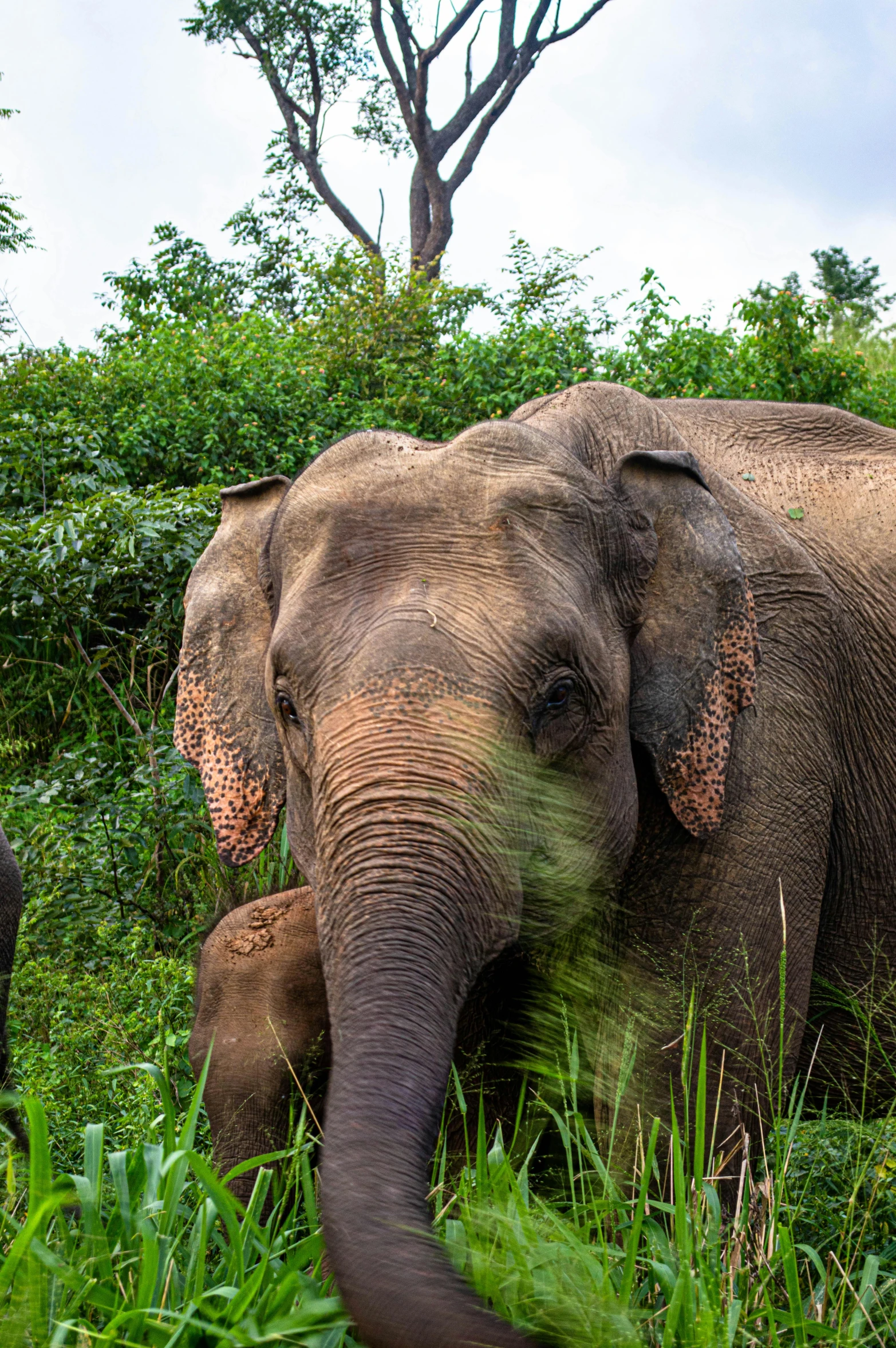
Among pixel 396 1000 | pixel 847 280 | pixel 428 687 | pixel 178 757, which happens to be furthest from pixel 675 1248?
pixel 847 280

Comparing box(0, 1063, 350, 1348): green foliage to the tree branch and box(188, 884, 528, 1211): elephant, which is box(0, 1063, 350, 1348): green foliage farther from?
the tree branch

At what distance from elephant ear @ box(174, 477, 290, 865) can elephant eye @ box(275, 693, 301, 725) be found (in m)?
0.36

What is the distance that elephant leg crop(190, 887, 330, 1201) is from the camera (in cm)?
303

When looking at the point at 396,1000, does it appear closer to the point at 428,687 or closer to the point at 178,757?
the point at 428,687

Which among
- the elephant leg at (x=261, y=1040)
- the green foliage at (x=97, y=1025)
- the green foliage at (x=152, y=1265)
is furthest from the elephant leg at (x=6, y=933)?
the green foliage at (x=152, y=1265)

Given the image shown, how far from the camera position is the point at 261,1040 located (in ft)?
10.00

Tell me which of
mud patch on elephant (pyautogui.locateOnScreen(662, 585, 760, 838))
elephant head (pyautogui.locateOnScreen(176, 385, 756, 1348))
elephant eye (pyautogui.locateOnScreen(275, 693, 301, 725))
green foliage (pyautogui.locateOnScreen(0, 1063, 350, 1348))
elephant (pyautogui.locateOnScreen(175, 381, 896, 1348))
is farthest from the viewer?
mud patch on elephant (pyautogui.locateOnScreen(662, 585, 760, 838))

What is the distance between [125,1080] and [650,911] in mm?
1917

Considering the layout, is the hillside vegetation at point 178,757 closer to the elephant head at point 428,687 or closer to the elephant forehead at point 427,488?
the elephant head at point 428,687

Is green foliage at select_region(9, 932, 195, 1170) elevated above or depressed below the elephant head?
below

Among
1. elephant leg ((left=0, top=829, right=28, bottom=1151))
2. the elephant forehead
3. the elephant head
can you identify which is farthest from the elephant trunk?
elephant leg ((left=0, top=829, right=28, bottom=1151))

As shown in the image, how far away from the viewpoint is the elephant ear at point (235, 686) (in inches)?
118

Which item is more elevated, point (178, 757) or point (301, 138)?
point (301, 138)

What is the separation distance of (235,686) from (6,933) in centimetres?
129
